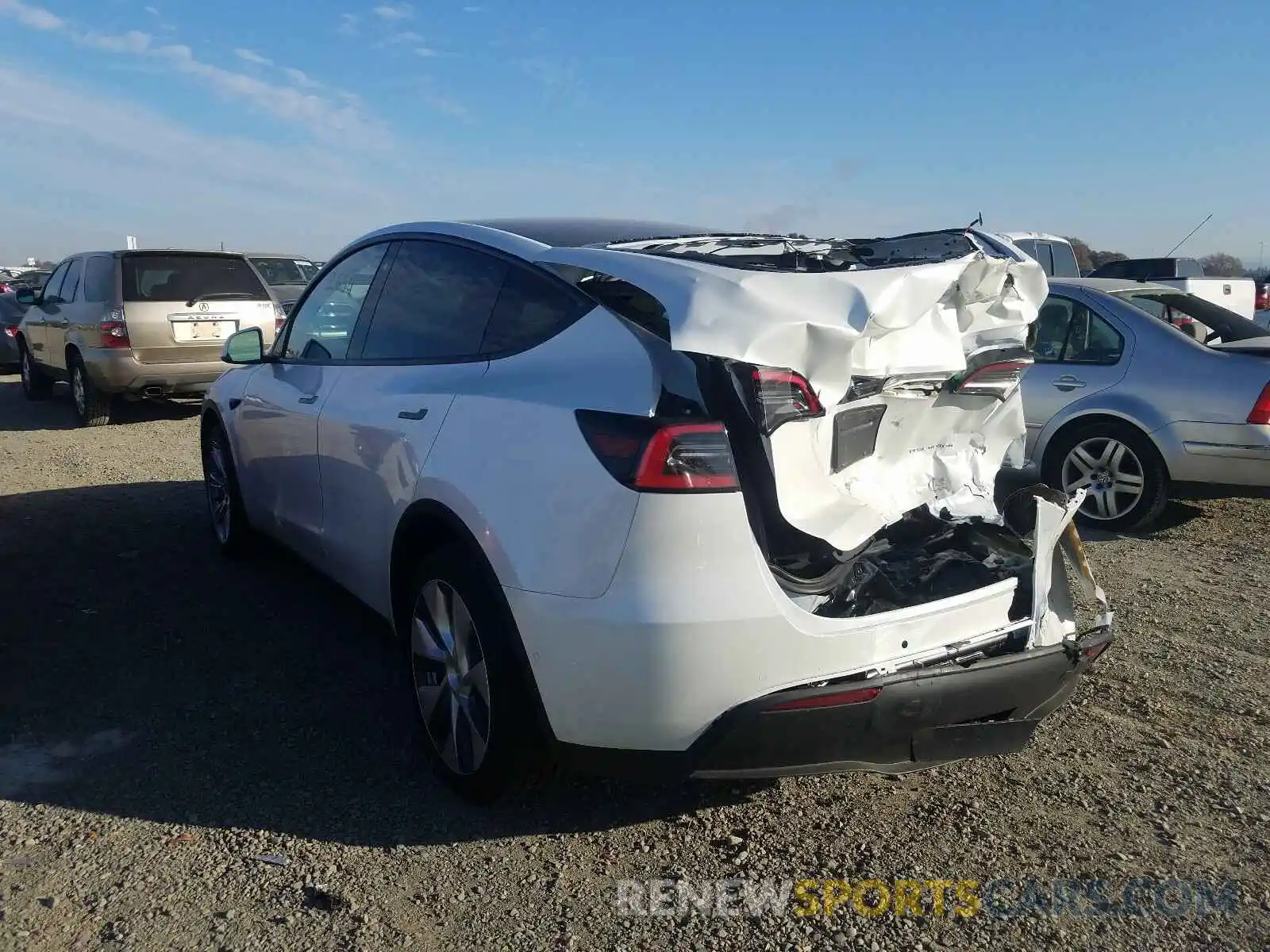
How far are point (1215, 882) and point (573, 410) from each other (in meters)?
2.08

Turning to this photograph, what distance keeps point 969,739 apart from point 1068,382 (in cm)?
430

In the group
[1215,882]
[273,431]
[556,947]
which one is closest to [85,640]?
[273,431]

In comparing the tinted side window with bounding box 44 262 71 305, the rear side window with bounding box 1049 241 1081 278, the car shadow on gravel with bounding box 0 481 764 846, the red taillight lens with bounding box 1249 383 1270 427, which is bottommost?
the car shadow on gravel with bounding box 0 481 764 846

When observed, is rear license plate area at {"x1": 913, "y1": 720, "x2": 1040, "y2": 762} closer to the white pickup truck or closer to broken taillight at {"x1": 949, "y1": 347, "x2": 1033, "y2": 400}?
broken taillight at {"x1": 949, "y1": 347, "x2": 1033, "y2": 400}

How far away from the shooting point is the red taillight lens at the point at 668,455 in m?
2.46

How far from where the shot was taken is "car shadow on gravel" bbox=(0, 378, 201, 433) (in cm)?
1127

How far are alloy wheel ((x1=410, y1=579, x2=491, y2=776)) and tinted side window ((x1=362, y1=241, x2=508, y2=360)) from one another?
31.1 inches

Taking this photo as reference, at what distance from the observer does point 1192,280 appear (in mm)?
14531

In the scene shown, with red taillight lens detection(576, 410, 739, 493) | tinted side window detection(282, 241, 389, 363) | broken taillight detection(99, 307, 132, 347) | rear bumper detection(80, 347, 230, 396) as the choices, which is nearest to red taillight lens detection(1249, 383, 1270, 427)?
red taillight lens detection(576, 410, 739, 493)

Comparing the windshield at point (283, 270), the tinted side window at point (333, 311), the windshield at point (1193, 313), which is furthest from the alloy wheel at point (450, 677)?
the windshield at point (283, 270)

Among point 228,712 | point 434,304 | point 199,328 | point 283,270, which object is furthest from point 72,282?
point 434,304

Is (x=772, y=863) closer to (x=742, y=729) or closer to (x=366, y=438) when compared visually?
(x=742, y=729)

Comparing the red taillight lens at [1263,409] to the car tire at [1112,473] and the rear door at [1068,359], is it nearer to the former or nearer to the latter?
the car tire at [1112,473]

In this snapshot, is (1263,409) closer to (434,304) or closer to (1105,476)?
(1105,476)
